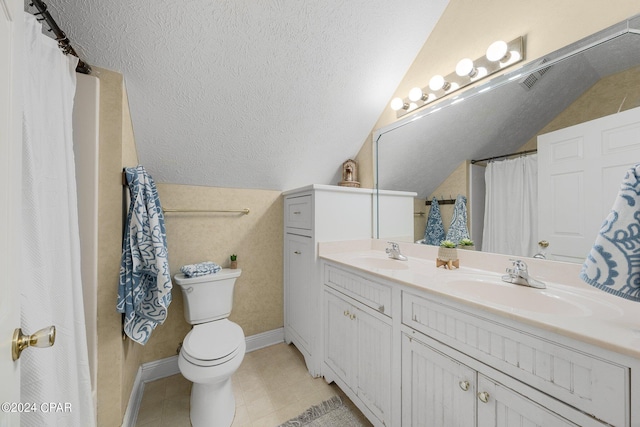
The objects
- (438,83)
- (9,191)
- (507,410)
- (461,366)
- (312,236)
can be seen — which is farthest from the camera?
(312,236)

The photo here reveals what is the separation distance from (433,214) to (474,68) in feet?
2.76

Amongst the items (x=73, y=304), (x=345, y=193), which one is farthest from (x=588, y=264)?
(x=73, y=304)

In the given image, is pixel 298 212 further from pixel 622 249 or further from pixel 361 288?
pixel 622 249

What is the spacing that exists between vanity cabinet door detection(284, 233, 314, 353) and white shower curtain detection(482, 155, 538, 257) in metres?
1.09

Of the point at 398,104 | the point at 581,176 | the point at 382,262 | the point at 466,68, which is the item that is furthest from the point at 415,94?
the point at 382,262

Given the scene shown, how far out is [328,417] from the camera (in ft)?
4.41

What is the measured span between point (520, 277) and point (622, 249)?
0.45 metres

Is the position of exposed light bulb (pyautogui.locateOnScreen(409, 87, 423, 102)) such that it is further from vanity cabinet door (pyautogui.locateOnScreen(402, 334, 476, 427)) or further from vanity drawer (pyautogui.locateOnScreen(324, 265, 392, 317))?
vanity cabinet door (pyautogui.locateOnScreen(402, 334, 476, 427))

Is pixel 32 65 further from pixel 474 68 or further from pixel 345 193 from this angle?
Answer: pixel 474 68

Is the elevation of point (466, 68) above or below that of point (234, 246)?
above

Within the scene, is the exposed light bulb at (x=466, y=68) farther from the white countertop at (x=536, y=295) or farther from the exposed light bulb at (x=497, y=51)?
the white countertop at (x=536, y=295)

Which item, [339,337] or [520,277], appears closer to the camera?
[520,277]

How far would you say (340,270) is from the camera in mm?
1471

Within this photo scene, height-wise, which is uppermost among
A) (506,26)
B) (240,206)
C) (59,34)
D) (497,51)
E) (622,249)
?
(506,26)
